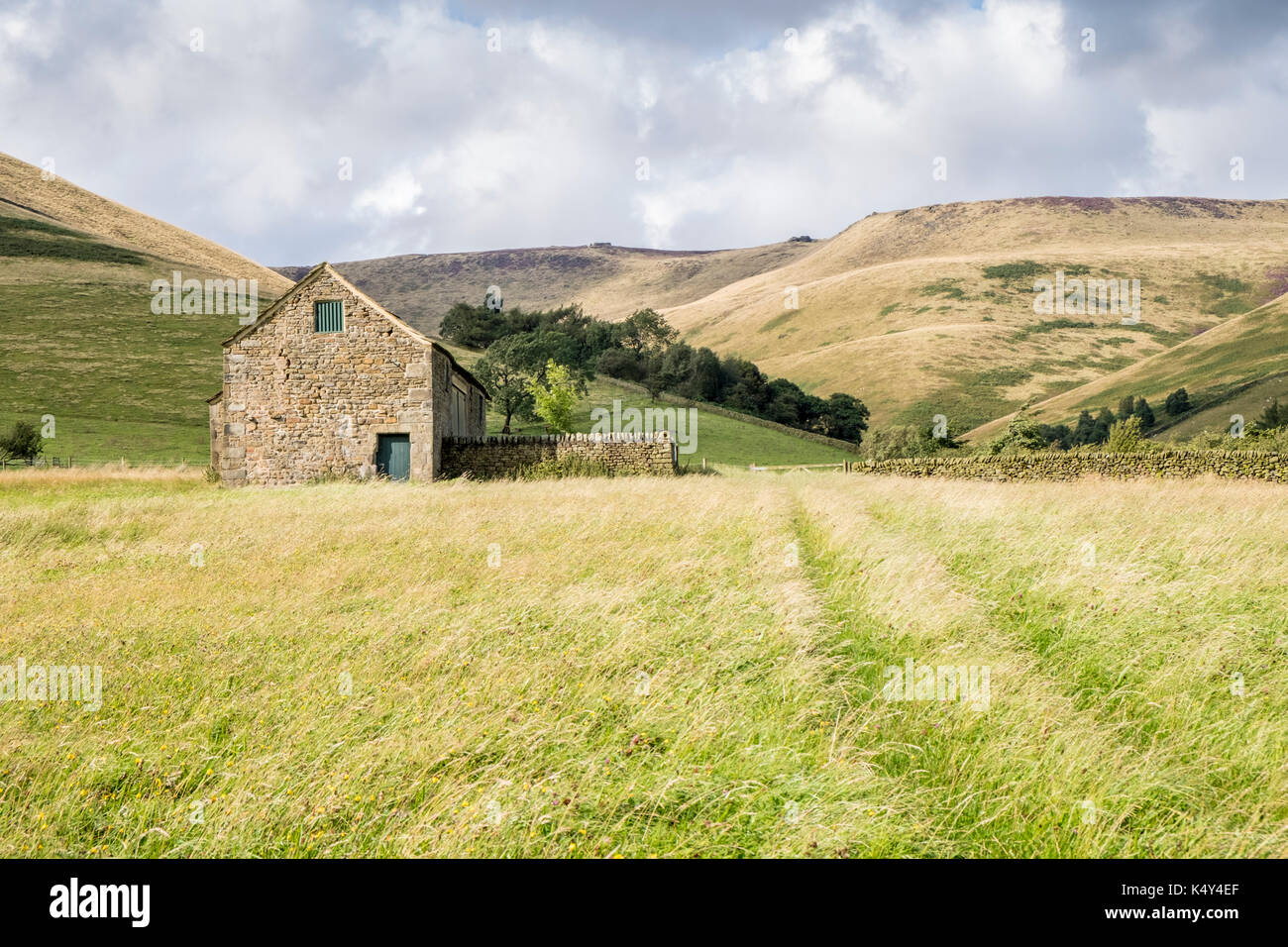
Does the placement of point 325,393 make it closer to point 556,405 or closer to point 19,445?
point 19,445

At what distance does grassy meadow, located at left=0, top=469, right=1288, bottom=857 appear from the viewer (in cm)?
341

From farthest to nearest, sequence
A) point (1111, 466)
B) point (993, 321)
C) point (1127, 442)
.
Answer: point (993, 321) < point (1127, 442) < point (1111, 466)

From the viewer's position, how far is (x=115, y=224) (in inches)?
4427

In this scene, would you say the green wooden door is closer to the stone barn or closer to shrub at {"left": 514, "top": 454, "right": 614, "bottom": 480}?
the stone barn

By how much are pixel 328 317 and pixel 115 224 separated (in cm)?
11815

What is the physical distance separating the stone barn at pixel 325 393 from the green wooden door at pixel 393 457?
4 cm

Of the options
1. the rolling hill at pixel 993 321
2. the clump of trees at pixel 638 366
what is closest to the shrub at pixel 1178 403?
the rolling hill at pixel 993 321

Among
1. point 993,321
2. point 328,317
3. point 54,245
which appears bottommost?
point 328,317

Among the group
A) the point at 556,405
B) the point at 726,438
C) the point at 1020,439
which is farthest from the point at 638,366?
the point at 1020,439

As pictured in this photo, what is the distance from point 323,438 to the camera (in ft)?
86.9

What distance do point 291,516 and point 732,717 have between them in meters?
12.4
